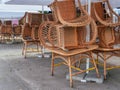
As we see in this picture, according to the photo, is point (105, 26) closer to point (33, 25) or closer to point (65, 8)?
point (65, 8)

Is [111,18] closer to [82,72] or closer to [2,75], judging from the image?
[82,72]

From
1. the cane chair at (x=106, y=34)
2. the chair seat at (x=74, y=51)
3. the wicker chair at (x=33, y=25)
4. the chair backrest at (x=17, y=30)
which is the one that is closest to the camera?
the chair seat at (x=74, y=51)

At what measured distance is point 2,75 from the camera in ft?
16.1

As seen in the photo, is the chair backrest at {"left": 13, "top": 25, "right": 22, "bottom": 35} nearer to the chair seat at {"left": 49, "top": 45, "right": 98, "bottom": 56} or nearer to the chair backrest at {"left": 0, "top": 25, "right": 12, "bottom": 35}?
the chair backrest at {"left": 0, "top": 25, "right": 12, "bottom": 35}

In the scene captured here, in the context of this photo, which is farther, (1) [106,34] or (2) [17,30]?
(2) [17,30]

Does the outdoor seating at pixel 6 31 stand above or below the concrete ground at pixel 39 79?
above

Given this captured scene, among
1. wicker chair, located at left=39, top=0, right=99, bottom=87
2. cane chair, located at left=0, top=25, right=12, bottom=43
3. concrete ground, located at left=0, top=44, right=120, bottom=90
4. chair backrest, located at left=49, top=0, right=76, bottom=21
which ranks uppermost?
chair backrest, located at left=49, top=0, right=76, bottom=21

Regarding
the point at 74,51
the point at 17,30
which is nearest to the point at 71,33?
the point at 74,51

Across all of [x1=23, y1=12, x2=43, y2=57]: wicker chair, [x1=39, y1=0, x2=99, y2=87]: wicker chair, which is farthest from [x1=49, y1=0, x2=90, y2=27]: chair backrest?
[x1=23, y1=12, x2=43, y2=57]: wicker chair

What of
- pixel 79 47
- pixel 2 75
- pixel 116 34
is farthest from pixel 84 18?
pixel 2 75

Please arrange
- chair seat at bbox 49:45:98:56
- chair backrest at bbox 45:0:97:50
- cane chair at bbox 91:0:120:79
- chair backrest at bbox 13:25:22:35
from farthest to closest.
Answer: chair backrest at bbox 13:25:22:35, cane chair at bbox 91:0:120:79, chair backrest at bbox 45:0:97:50, chair seat at bbox 49:45:98:56

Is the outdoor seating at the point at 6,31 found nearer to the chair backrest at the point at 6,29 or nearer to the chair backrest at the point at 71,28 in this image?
the chair backrest at the point at 6,29

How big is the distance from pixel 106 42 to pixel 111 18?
0.53m

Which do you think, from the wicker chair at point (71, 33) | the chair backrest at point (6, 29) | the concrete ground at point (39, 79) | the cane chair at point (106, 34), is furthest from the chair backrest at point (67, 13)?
the chair backrest at point (6, 29)
